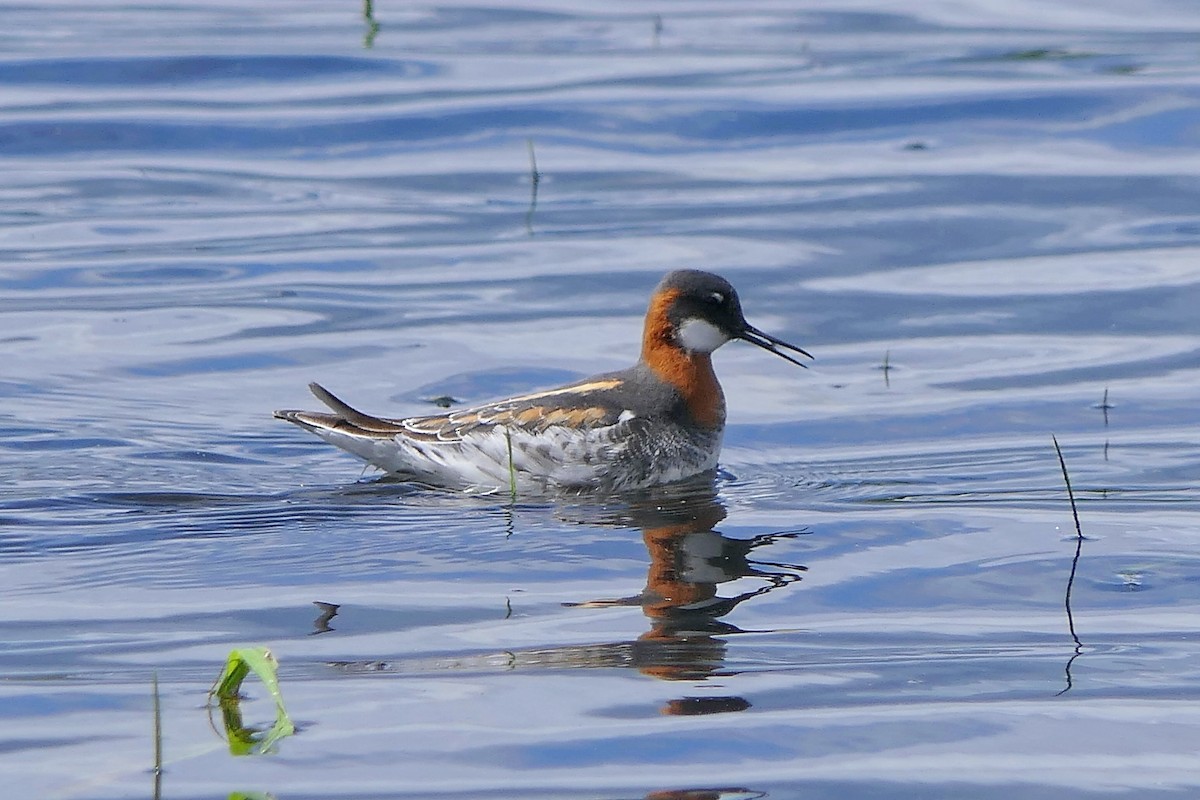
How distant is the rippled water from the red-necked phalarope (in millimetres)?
237

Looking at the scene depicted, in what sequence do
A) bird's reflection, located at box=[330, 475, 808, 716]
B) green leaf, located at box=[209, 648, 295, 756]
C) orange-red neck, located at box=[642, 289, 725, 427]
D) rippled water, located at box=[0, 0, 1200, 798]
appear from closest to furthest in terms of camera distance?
green leaf, located at box=[209, 648, 295, 756] < rippled water, located at box=[0, 0, 1200, 798] < bird's reflection, located at box=[330, 475, 808, 716] < orange-red neck, located at box=[642, 289, 725, 427]

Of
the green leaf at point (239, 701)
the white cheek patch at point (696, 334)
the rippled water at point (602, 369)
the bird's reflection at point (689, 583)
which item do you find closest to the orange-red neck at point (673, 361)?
the white cheek patch at point (696, 334)

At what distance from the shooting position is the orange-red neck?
899cm

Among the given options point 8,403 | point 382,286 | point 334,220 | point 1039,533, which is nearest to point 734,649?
point 1039,533

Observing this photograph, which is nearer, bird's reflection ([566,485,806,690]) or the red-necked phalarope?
bird's reflection ([566,485,806,690])

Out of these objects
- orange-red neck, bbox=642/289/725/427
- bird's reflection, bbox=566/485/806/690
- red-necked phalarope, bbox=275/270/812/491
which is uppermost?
orange-red neck, bbox=642/289/725/427

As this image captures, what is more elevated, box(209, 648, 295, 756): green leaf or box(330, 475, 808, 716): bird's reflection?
box(209, 648, 295, 756): green leaf

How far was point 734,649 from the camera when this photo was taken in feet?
19.5

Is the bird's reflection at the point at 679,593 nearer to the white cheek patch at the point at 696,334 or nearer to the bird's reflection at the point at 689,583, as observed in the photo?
the bird's reflection at the point at 689,583

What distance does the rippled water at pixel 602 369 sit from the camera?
17.0 feet

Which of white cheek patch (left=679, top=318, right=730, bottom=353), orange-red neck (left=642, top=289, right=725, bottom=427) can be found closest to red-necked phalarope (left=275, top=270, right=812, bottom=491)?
orange-red neck (left=642, top=289, right=725, bottom=427)

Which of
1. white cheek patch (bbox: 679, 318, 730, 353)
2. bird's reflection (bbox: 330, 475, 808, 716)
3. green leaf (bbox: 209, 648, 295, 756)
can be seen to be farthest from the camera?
white cheek patch (bbox: 679, 318, 730, 353)

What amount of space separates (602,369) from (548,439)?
171 cm

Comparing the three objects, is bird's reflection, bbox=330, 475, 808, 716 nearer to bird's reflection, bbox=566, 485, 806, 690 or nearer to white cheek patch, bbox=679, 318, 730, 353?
bird's reflection, bbox=566, 485, 806, 690
